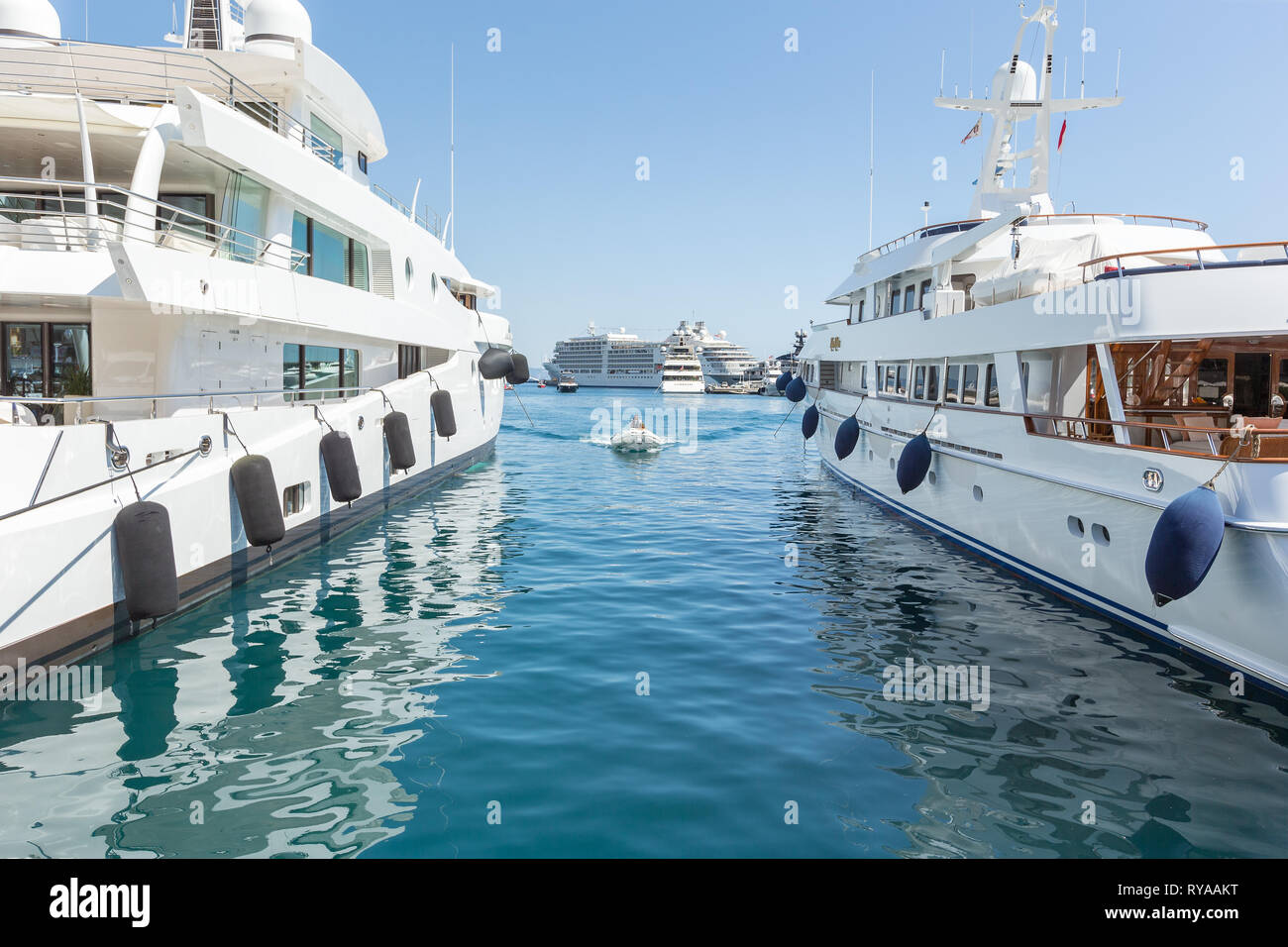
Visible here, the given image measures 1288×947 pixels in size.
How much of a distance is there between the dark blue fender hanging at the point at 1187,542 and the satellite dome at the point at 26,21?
20.5 meters

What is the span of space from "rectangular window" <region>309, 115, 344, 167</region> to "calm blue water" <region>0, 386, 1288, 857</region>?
10106 mm

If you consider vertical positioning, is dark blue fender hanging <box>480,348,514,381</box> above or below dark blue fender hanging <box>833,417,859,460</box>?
above

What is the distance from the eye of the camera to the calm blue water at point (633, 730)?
5445mm

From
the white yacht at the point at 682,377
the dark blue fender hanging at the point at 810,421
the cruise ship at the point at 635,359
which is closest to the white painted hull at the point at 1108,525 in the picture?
the dark blue fender hanging at the point at 810,421

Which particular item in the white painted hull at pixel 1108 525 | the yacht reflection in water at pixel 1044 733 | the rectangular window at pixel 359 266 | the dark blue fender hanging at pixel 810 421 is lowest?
the yacht reflection in water at pixel 1044 733

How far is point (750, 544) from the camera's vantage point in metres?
15.0

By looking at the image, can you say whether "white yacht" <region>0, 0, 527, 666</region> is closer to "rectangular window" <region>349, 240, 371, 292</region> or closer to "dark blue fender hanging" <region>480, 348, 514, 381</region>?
"rectangular window" <region>349, 240, 371, 292</region>

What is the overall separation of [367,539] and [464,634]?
20.3ft

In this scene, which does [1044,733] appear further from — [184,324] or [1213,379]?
[184,324]

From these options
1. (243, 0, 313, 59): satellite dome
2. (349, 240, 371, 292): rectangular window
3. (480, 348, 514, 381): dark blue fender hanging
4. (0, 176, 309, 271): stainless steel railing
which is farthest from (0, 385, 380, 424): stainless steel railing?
(243, 0, 313, 59): satellite dome

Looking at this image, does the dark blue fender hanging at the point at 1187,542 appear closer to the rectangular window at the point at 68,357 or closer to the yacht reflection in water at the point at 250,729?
the yacht reflection in water at the point at 250,729

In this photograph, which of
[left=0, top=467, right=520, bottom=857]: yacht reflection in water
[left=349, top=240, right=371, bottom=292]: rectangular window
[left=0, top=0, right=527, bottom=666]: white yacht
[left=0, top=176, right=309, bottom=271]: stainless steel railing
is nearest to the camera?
[left=0, top=467, right=520, bottom=857]: yacht reflection in water

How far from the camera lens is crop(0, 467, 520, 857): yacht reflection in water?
5.36 m
